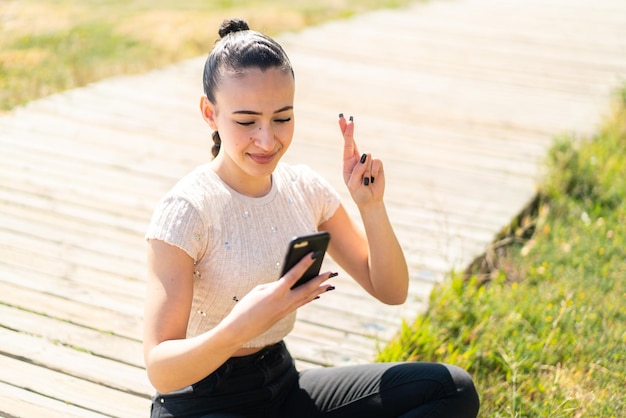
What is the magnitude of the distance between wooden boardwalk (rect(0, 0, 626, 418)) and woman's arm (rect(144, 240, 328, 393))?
0.93 meters

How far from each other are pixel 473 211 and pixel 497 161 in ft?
3.61

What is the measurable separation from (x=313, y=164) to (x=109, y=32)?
545 centimetres

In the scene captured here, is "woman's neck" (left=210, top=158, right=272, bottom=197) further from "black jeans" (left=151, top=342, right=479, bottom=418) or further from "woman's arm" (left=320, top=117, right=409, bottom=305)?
"black jeans" (left=151, top=342, right=479, bottom=418)

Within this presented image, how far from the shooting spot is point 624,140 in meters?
6.85

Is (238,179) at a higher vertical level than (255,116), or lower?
lower

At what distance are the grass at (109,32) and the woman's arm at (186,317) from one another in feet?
15.0

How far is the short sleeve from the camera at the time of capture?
2492mm

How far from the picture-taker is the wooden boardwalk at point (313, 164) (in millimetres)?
3693

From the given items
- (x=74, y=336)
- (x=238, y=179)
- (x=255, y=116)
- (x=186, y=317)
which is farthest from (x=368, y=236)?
(x=74, y=336)

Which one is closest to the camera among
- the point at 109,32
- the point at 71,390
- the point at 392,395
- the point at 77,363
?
the point at 392,395

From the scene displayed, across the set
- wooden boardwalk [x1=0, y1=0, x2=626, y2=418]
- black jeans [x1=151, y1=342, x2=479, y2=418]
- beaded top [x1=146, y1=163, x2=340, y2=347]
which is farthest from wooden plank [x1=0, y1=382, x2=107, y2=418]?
beaded top [x1=146, y1=163, x2=340, y2=347]

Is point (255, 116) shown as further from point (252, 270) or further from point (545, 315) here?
point (545, 315)

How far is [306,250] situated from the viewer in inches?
87.7

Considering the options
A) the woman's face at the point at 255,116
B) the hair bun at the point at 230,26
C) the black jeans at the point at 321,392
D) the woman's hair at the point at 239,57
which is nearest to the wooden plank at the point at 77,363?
the black jeans at the point at 321,392
